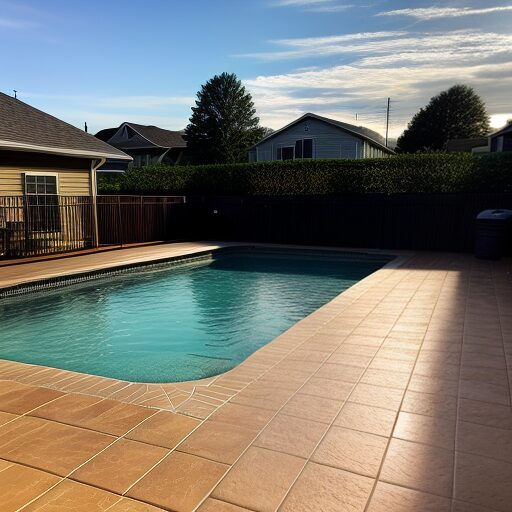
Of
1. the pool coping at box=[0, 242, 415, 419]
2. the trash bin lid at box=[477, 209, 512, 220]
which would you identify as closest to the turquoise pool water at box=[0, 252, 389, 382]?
the pool coping at box=[0, 242, 415, 419]

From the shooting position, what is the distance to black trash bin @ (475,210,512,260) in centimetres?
984

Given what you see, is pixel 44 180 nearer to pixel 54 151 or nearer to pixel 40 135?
pixel 54 151

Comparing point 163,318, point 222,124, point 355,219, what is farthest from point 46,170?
point 222,124

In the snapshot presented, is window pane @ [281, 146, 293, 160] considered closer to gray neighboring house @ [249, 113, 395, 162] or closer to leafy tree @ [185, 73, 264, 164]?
gray neighboring house @ [249, 113, 395, 162]

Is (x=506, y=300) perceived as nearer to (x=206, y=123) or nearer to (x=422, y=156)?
(x=422, y=156)

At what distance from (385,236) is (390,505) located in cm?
1154

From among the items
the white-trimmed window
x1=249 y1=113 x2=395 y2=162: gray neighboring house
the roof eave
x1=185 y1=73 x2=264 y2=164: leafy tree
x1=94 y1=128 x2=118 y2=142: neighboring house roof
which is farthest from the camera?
x1=94 y1=128 x2=118 y2=142: neighboring house roof

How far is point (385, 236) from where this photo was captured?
1281 cm

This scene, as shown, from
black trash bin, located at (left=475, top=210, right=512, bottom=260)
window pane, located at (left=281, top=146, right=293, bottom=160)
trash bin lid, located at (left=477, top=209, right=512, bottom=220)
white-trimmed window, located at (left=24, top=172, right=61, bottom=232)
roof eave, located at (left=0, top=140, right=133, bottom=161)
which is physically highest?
window pane, located at (left=281, top=146, right=293, bottom=160)

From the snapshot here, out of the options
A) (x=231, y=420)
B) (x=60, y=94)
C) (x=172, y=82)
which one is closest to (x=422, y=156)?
(x=172, y=82)

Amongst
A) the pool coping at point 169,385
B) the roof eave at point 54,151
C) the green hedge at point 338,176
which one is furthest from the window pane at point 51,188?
the pool coping at point 169,385

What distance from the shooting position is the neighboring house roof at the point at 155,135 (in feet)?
124

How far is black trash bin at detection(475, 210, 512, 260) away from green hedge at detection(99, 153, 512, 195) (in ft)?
6.23

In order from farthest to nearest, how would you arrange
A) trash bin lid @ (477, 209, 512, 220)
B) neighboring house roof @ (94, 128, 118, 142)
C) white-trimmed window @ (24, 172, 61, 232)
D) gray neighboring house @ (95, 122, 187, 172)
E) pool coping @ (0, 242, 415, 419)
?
1. neighboring house roof @ (94, 128, 118, 142)
2. gray neighboring house @ (95, 122, 187, 172)
3. white-trimmed window @ (24, 172, 61, 232)
4. trash bin lid @ (477, 209, 512, 220)
5. pool coping @ (0, 242, 415, 419)
